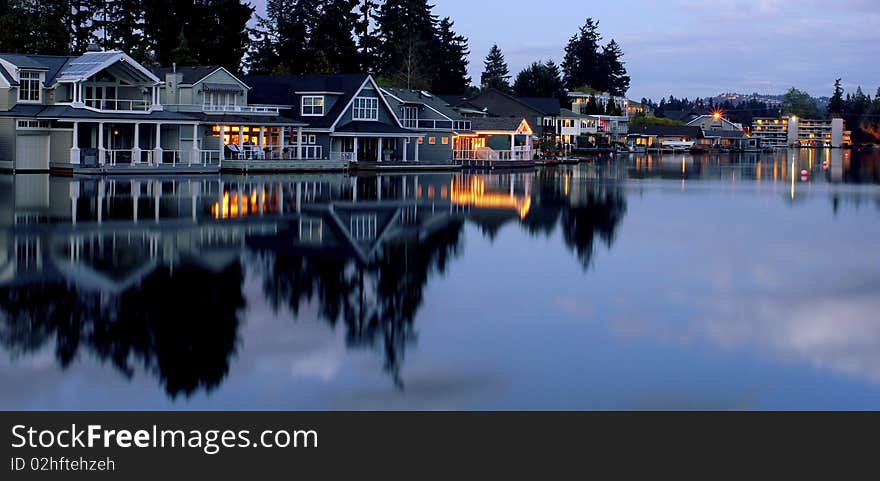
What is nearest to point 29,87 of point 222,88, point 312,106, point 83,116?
point 83,116

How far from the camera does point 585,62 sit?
175750 millimetres

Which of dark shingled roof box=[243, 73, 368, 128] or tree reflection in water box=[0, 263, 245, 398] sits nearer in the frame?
tree reflection in water box=[0, 263, 245, 398]

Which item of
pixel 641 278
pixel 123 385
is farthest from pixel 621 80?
pixel 123 385

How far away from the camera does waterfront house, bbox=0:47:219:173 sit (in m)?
55.8

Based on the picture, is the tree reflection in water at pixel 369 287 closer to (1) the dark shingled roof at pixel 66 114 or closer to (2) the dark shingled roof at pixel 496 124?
(1) the dark shingled roof at pixel 66 114

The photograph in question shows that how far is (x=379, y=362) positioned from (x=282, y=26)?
9412 centimetres

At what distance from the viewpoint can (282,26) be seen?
10506 centimetres

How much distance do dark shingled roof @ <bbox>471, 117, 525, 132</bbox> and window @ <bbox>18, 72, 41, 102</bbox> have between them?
3388 cm

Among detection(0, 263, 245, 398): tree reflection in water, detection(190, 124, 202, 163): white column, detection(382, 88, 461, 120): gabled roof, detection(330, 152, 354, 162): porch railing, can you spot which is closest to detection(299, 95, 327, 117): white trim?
detection(330, 152, 354, 162): porch railing

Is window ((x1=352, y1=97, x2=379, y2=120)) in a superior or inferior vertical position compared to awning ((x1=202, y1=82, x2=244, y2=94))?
inferior

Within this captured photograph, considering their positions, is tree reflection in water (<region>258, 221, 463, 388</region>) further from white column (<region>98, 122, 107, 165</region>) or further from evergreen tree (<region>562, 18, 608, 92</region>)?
evergreen tree (<region>562, 18, 608, 92</region>)

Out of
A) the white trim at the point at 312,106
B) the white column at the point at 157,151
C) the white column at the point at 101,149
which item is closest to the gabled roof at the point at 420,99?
the white trim at the point at 312,106

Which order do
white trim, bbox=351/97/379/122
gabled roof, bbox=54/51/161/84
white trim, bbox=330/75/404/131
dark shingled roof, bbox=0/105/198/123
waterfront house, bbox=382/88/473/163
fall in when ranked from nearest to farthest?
dark shingled roof, bbox=0/105/198/123 < gabled roof, bbox=54/51/161/84 < white trim, bbox=330/75/404/131 < white trim, bbox=351/97/379/122 < waterfront house, bbox=382/88/473/163
